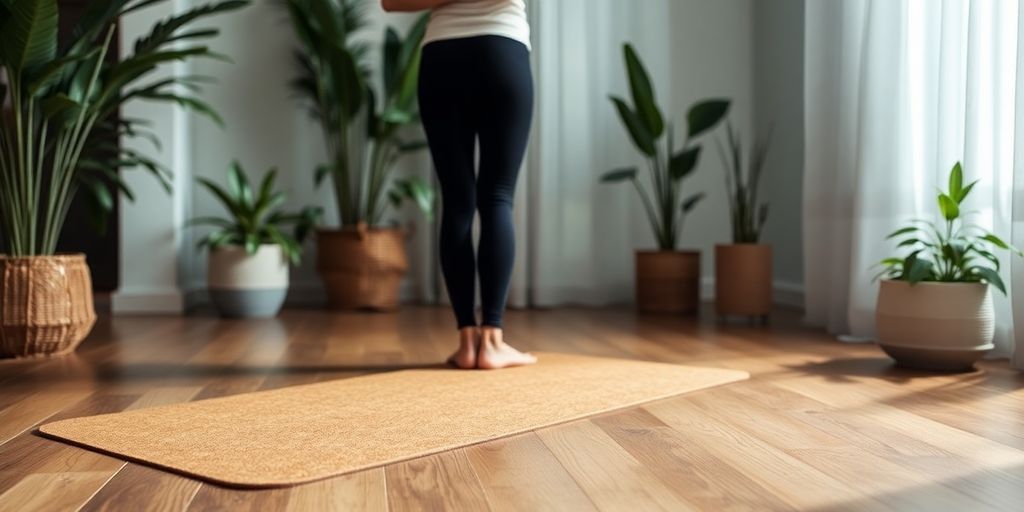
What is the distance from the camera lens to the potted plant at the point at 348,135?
3803 mm

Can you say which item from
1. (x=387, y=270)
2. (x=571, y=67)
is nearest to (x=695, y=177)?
(x=571, y=67)

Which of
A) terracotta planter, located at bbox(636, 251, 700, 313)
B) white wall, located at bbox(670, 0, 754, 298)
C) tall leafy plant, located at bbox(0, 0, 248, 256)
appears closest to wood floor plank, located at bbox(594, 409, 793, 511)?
tall leafy plant, located at bbox(0, 0, 248, 256)

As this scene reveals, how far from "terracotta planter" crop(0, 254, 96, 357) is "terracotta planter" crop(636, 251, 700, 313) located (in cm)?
209

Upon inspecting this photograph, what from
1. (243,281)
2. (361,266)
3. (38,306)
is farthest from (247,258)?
(38,306)

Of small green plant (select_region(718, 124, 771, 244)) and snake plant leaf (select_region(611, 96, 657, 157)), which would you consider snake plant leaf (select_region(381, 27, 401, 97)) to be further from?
small green plant (select_region(718, 124, 771, 244))

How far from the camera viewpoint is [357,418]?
169 cm

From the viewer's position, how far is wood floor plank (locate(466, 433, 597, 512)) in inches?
47.2

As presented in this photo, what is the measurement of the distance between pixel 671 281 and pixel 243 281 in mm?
1649

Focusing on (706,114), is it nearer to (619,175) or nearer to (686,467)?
(619,175)

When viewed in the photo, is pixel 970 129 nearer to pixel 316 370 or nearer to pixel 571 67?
pixel 316 370

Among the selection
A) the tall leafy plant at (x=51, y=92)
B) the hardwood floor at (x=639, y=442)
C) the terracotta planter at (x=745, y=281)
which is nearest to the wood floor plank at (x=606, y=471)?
the hardwood floor at (x=639, y=442)

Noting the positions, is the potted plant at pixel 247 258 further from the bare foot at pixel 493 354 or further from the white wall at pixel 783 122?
the white wall at pixel 783 122

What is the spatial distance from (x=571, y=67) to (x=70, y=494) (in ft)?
10.5

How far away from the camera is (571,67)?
412cm
